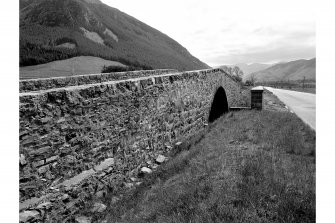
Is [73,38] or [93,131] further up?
[73,38]

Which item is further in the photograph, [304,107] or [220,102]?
[220,102]

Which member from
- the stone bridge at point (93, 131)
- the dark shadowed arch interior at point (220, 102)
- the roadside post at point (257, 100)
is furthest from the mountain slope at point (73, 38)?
the stone bridge at point (93, 131)

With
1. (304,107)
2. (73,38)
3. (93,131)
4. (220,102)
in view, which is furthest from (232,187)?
(73,38)

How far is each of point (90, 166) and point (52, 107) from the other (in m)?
1.50

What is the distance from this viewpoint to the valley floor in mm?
3781

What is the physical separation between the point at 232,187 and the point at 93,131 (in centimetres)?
290

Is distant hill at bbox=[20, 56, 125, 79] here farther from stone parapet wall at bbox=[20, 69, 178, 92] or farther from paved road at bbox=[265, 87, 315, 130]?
paved road at bbox=[265, 87, 315, 130]

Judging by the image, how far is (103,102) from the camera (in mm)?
5707

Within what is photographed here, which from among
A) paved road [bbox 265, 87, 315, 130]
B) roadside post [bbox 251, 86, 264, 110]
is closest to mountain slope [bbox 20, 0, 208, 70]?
roadside post [bbox 251, 86, 264, 110]

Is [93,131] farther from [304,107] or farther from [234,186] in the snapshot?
[304,107]

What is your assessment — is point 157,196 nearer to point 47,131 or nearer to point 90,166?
point 90,166

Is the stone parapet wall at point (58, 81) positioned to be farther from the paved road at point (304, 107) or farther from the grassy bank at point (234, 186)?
the paved road at point (304, 107)

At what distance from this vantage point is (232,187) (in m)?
4.41
